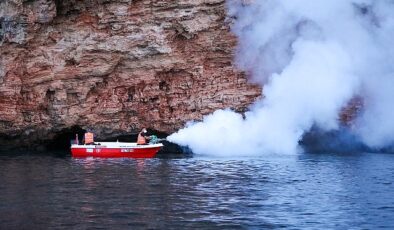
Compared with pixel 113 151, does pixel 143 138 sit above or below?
above

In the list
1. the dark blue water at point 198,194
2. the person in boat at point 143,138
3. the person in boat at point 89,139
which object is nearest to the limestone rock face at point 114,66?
the person in boat at point 143,138

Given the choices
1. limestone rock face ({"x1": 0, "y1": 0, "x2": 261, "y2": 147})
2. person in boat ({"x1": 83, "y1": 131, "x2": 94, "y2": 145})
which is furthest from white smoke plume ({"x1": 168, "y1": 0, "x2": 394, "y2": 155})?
person in boat ({"x1": 83, "y1": 131, "x2": 94, "y2": 145})

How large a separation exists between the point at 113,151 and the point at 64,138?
31.0ft

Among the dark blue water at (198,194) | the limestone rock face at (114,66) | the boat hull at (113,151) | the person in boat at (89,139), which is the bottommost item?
the dark blue water at (198,194)

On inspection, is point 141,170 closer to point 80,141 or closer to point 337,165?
point 337,165

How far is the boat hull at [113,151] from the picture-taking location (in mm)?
44156

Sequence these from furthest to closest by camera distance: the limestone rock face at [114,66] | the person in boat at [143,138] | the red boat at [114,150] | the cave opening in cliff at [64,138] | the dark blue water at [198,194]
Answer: the cave opening in cliff at [64,138]
the limestone rock face at [114,66]
the person in boat at [143,138]
the red boat at [114,150]
the dark blue water at [198,194]

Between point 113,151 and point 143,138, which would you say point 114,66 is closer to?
point 143,138

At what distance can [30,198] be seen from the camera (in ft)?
83.4

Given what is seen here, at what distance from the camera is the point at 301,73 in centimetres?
4619

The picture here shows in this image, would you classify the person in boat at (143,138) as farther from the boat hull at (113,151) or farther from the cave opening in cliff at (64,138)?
the cave opening in cliff at (64,138)

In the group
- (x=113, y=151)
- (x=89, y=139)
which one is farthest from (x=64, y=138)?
(x=113, y=151)

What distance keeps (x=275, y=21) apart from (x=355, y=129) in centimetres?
974

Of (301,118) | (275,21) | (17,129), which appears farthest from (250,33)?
(17,129)
